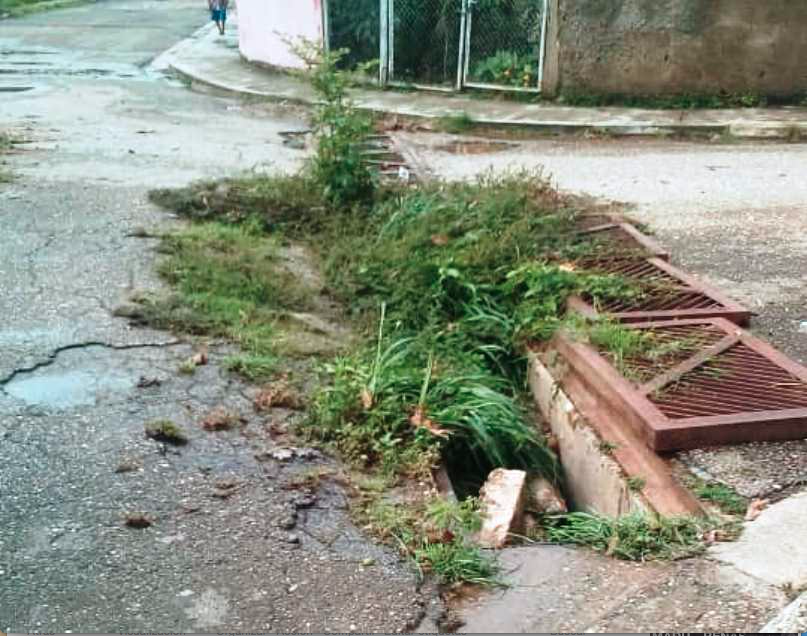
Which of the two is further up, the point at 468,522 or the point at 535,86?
the point at 535,86

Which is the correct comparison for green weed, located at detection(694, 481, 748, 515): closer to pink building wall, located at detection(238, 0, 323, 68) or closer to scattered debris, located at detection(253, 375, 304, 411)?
scattered debris, located at detection(253, 375, 304, 411)

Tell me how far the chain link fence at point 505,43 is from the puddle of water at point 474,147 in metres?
1.77

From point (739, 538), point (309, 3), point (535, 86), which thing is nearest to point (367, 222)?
point (739, 538)

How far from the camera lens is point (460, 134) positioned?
10297 millimetres

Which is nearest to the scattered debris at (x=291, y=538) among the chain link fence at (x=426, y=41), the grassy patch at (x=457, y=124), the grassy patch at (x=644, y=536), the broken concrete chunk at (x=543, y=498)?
the grassy patch at (x=644, y=536)

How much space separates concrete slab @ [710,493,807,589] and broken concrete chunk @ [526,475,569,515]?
2.99 feet

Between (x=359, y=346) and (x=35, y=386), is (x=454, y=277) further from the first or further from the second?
(x=35, y=386)

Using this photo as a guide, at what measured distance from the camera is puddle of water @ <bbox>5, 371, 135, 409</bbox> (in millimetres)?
3926

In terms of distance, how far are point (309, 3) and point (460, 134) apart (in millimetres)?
3752

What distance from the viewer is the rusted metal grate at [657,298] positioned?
4691 mm

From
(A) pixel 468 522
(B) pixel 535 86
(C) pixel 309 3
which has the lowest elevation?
(A) pixel 468 522

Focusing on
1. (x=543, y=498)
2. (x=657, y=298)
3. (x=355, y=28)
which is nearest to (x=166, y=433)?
(x=543, y=498)

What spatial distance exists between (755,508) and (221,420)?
2.02 metres

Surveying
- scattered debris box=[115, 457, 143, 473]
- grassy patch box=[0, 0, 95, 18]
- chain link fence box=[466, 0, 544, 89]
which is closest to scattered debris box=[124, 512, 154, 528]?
scattered debris box=[115, 457, 143, 473]
